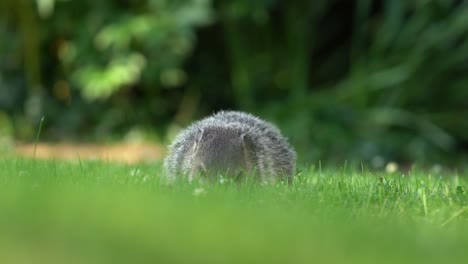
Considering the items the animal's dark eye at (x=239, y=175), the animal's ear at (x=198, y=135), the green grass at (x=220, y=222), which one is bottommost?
the green grass at (x=220, y=222)

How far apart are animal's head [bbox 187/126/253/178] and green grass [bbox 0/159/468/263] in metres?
0.47

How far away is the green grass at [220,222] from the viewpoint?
9.47 feet

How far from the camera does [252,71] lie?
1283 centimetres

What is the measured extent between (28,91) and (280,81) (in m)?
4.03

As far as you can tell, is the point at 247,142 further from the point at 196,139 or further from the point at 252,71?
the point at 252,71

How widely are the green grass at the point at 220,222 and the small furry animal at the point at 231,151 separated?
20.0 inches

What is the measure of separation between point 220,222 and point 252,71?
373 inches

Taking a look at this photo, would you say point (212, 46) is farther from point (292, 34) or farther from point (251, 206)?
point (251, 206)

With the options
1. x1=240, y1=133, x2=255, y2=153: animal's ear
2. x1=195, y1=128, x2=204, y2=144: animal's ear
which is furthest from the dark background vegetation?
x1=195, y1=128, x2=204, y2=144: animal's ear

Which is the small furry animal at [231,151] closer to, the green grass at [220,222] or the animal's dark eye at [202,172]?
the animal's dark eye at [202,172]

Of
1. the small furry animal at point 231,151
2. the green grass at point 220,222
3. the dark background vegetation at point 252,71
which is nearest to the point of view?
the green grass at point 220,222

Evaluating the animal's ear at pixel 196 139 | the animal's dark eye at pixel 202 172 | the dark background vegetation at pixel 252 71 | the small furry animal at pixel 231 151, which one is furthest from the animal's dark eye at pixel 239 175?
the dark background vegetation at pixel 252 71

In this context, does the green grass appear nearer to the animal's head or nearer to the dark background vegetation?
the animal's head

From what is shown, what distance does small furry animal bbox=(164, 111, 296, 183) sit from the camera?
5348 millimetres
